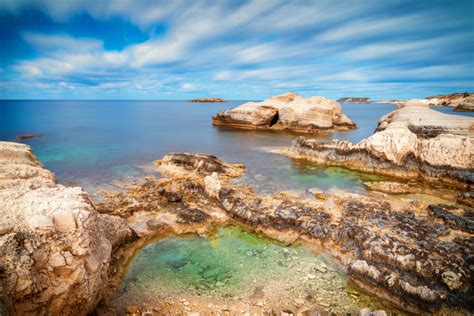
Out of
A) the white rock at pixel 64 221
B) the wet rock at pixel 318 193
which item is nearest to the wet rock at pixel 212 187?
the wet rock at pixel 318 193

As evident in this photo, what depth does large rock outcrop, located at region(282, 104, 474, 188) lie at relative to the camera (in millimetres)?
18547

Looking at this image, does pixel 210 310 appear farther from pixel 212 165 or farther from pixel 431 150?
pixel 431 150

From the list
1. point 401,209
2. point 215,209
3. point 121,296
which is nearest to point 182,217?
point 215,209

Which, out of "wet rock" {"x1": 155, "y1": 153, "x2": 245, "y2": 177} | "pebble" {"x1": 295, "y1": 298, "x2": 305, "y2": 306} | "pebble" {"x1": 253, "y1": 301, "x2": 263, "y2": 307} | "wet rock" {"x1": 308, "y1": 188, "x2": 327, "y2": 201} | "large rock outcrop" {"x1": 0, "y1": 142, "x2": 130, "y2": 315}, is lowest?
"pebble" {"x1": 295, "y1": 298, "x2": 305, "y2": 306}

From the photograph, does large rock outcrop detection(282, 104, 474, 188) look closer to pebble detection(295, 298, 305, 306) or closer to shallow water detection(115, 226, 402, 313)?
shallow water detection(115, 226, 402, 313)

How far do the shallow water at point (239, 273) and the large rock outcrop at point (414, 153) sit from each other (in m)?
14.4

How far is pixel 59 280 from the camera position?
5852 millimetres

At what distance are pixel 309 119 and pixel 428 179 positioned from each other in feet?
97.9

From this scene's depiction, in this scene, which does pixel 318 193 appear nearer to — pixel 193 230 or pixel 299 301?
pixel 193 230

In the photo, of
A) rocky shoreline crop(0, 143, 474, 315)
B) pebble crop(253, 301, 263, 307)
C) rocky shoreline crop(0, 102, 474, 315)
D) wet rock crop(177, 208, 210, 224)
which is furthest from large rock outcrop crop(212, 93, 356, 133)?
pebble crop(253, 301, 263, 307)

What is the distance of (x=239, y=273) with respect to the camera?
942 centimetres

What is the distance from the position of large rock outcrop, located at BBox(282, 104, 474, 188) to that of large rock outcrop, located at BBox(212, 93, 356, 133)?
2126 centimetres

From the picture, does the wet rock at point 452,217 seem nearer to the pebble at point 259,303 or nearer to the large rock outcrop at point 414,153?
the large rock outcrop at point 414,153

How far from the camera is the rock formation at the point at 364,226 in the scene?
8273mm
